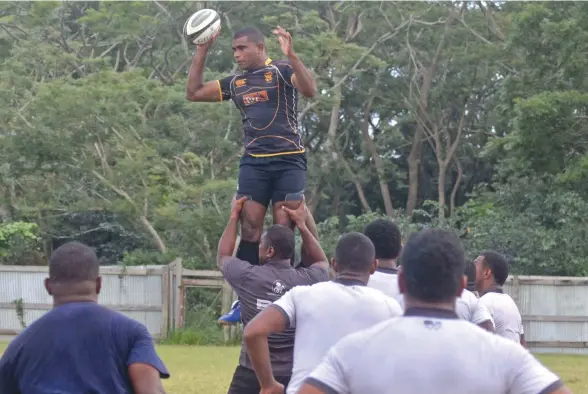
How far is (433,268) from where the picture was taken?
3908mm

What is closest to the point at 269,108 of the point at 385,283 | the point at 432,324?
the point at 385,283

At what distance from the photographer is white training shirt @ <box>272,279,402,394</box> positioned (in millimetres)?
5703

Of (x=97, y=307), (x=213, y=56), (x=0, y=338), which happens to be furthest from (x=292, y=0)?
(x=97, y=307)

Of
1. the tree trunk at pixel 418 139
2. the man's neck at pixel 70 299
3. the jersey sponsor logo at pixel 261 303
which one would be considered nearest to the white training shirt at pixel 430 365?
the man's neck at pixel 70 299

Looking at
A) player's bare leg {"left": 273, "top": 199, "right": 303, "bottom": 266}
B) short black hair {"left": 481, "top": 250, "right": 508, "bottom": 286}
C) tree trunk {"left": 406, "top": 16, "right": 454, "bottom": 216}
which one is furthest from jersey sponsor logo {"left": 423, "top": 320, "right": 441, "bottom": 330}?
tree trunk {"left": 406, "top": 16, "right": 454, "bottom": 216}

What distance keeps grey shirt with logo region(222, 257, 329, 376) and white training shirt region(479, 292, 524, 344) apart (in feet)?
6.53

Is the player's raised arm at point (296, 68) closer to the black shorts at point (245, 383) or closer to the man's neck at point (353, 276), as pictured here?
the black shorts at point (245, 383)

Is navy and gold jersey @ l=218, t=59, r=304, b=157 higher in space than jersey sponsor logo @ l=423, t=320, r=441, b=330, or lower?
higher

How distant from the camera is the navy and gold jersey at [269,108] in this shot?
336 inches

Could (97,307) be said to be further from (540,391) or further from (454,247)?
(540,391)

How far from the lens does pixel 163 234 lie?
29453 mm

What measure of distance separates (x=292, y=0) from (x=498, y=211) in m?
9.38

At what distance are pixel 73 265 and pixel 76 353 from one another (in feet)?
1.38

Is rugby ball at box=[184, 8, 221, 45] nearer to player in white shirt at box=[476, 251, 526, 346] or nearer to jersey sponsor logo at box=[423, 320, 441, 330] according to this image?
player in white shirt at box=[476, 251, 526, 346]
